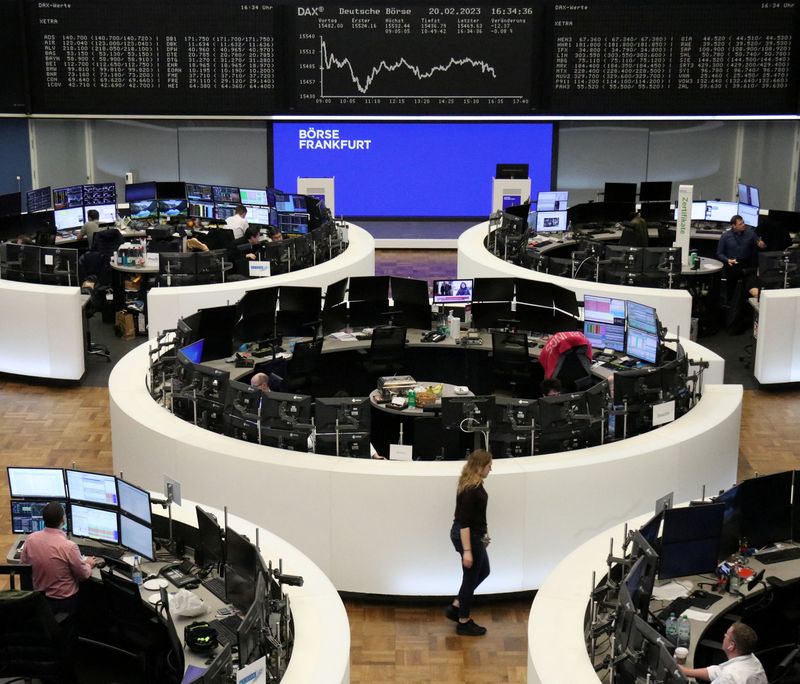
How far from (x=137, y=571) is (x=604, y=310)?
Result: 496 centimetres

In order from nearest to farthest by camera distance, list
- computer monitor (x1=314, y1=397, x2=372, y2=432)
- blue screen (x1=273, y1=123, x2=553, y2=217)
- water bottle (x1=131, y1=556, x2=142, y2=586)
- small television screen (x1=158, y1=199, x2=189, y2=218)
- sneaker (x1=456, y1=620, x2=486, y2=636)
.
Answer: water bottle (x1=131, y1=556, x2=142, y2=586) → sneaker (x1=456, y1=620, x2=486, y2=636) → computer monitor (x1=314, y1=397, x2=372, y2=432) → small television screen (x1=158, y1=199, x2=189, y2=218) → blue screen (x1=273, y1=123, x2=553, y2=217)

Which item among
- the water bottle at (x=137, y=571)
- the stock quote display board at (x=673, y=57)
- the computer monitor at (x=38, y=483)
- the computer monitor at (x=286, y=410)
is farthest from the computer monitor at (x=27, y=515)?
the stock quote display board at (x=673, y=57)

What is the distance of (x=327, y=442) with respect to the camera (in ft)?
24.6

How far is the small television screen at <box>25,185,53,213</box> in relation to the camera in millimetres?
14773

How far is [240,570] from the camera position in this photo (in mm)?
5699

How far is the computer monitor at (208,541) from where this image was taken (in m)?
6.02

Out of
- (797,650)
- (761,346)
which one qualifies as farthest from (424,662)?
(761,346)

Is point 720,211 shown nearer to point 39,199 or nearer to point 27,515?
point 39,199

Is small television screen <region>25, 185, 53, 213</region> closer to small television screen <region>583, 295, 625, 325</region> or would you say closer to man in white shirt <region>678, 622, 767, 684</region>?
small television screen <region>583, 295, 625, 325</region>

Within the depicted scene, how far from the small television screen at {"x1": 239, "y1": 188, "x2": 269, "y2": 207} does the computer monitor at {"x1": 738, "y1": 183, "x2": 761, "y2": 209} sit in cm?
635

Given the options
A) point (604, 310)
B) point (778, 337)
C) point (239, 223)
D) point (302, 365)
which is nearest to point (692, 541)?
point (604, 310)

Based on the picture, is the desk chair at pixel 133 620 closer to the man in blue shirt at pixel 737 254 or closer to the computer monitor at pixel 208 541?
the computer monitor at pixel 208 541

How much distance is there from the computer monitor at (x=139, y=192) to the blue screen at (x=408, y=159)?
2682mm

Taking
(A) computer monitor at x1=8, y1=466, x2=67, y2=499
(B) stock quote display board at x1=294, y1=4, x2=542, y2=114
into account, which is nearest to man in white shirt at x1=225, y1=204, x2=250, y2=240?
(B) stock quote display board at x1=294, y1=4, x2=542, y2=114
